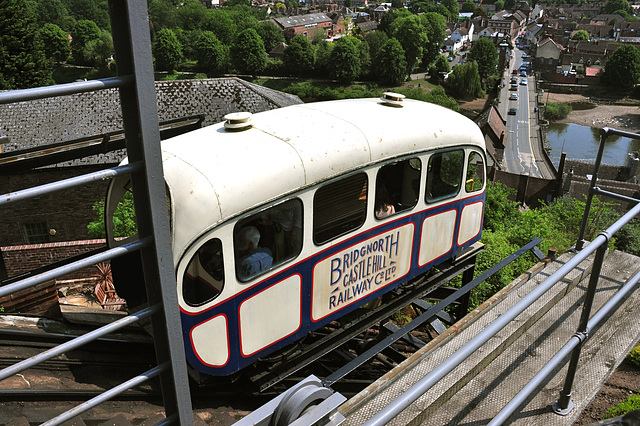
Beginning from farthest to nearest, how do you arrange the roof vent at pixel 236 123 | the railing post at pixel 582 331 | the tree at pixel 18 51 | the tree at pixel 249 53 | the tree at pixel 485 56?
the tree at pixel 485 56 → the tree at pixel 249 53 → the tree at pixel 18 51 → the roof vent at pixel 236 123 → the railing post at pixel 582 331

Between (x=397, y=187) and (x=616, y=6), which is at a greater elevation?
(x=616, y=6)

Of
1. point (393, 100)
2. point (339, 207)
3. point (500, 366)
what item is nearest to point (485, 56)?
point (393, 100)

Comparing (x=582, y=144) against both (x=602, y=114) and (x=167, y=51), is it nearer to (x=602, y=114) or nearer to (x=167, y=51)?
(x=602, y=114)

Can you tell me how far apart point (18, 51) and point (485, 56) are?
72.4m

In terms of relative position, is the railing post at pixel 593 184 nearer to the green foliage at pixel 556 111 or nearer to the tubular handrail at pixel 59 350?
the tubular handrail at pixel 59 350

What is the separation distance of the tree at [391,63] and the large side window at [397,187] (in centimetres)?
7755

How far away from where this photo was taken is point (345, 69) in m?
78.5

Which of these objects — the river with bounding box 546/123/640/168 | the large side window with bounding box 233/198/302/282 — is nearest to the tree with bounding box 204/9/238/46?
the river with bounding box 546/123/640/168

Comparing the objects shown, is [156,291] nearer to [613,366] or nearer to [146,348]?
[613,366]

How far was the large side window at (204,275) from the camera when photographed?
197 inches

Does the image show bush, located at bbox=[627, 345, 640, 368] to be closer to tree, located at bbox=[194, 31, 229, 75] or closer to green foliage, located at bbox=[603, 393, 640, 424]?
green foliage, located at bbox=[603, 393, 640, 424]

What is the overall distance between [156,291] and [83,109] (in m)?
19.7

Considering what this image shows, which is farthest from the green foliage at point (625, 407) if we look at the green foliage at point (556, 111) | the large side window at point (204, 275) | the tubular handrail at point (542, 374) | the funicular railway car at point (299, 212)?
the green foliage at point (556, 111)

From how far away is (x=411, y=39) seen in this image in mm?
90688
